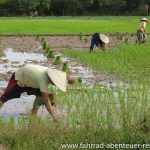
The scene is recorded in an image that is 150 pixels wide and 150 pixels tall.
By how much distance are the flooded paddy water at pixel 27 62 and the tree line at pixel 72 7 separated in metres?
28.1

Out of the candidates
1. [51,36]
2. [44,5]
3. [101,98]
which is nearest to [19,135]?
[101,98]

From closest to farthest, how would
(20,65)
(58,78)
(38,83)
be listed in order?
(58,78) < (38,83) < (20,65)

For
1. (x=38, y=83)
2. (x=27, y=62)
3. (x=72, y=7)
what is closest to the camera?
(x=38, y=83)

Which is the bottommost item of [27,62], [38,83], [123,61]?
[27,62]

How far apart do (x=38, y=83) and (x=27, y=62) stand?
21.3 ft

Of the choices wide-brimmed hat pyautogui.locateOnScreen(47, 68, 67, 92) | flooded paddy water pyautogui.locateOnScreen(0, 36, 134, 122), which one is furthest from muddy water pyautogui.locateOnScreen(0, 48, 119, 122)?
wide-brimmed hat pyautogui.locateOnScreen(47, 68, 67, 92)

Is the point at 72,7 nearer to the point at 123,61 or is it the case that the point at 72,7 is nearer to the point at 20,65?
the point at 20,65

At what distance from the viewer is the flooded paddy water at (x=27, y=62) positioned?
6789mm

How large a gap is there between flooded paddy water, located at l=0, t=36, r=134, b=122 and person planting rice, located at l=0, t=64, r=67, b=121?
0.31 m

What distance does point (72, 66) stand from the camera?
37.7 feet

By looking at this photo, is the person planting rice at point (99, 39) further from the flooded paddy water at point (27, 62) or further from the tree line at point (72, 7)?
the tree line at point (72, 7)

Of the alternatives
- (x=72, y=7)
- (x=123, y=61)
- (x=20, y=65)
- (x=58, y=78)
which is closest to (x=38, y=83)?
(x=58, y=78)

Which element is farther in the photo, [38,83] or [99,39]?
[99,39]

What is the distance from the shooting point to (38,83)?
5.80m
